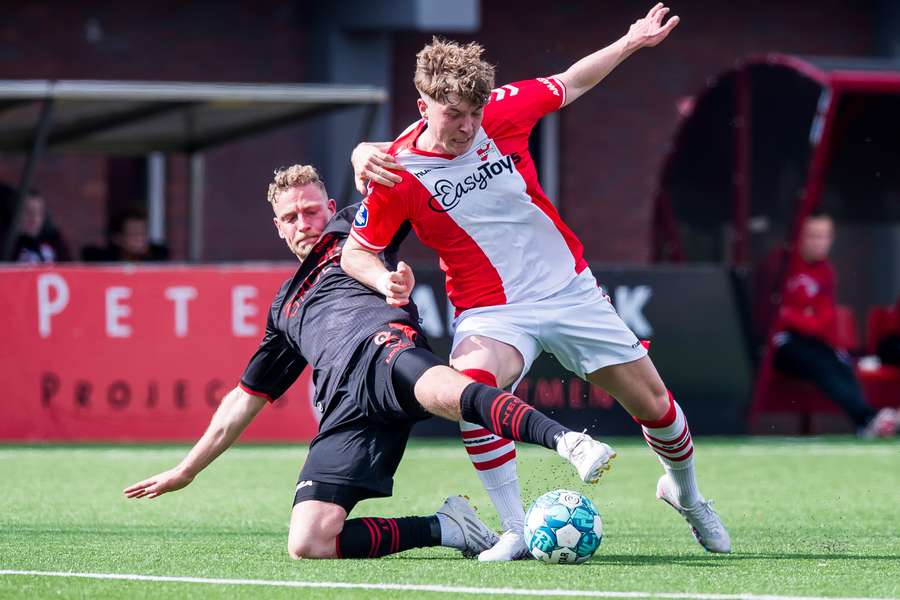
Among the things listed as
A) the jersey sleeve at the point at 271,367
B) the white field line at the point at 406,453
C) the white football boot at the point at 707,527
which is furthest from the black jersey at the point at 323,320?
the white field line at the point at 406,453

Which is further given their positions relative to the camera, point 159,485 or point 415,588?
point 159,485

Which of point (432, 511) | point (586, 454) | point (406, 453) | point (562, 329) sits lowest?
point (406, 453)

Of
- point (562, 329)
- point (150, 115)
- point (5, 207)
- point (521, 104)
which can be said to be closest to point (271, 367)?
point (562, 329)

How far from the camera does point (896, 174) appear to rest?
15.2 m

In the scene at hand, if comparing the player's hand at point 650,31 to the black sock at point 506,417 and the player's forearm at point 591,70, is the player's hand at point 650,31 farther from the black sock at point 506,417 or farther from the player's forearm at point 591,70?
the black sock at point 506,417

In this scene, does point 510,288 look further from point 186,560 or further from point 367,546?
point 186,560

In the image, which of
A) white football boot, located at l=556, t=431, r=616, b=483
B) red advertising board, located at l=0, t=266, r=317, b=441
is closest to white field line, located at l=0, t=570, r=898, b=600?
white football boot, located at l=556, t=431, r=616, b=483

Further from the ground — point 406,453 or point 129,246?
point 129,246

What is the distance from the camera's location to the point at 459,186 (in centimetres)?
614

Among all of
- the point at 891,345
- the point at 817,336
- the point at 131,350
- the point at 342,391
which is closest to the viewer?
the point at 342,391

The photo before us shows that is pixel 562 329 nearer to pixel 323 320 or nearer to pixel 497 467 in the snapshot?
pixel 497 467

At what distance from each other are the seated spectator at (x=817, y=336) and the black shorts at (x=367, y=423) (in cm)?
727

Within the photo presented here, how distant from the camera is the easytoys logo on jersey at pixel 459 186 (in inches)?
241

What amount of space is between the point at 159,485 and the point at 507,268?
1.48 metres
